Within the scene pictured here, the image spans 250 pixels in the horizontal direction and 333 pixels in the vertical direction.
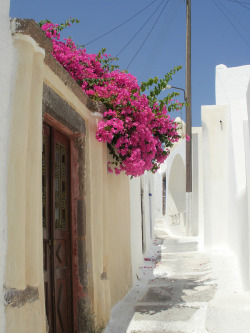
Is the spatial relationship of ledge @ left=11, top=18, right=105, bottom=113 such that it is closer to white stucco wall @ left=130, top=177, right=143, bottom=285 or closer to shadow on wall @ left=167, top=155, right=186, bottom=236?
white stucco wall @ left=130, top=177, right=143, bottom=285

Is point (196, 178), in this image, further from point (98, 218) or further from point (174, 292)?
point (98, 218)

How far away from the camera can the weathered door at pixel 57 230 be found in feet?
12.4

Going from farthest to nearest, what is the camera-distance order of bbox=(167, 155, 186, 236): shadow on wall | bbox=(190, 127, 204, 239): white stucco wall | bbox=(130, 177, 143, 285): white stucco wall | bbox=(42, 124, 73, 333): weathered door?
bbox=(167, 155, 186, 236): shadow on wall
bbox=(190, 127, 204, 239): white stucco wall
bbox=(130, 177, 143, 285): white stucco wall
bbox=(42, 124, 73, 333): weathered door

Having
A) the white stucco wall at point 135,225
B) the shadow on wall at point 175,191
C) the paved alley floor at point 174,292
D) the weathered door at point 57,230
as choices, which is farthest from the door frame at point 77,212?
the shadow on wall at point 175,191

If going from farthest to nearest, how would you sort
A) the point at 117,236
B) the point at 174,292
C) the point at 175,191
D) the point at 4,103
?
the point at 175,191
the point at 174,292
the point at 117,236
the point at 4,103

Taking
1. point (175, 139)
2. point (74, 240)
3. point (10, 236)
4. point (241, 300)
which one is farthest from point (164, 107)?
point (10, 236)

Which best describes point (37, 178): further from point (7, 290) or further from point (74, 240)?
point (74, 240)

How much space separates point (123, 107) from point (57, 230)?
70.1 inches

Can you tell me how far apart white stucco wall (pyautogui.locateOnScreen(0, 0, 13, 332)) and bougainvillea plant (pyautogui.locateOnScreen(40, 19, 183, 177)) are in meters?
2.11

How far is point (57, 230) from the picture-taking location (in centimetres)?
402

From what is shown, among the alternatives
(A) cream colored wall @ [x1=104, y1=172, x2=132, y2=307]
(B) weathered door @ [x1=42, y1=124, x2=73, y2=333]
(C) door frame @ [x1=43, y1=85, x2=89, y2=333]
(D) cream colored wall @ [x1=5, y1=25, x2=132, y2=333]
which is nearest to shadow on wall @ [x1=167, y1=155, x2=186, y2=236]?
(A) cream colored wall @ [x1=104, y1=172, x2=132, y2=307]

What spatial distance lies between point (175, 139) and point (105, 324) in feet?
8.63

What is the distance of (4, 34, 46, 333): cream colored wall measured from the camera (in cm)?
255

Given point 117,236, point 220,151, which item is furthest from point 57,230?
point 220,151
